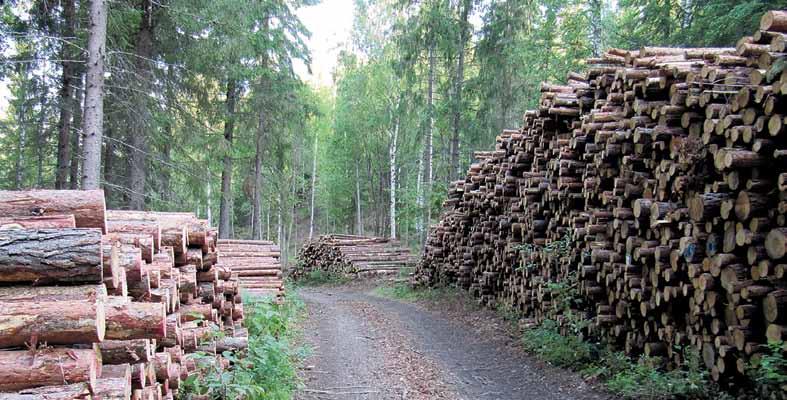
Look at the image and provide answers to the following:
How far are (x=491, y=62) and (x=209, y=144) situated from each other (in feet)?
36.8

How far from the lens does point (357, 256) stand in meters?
25.7

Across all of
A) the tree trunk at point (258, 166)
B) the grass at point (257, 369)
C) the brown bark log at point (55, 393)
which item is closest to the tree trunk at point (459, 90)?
the tree trunk at point (258, 166)

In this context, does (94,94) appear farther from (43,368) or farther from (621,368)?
(621,368)

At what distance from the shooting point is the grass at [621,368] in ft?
19.3

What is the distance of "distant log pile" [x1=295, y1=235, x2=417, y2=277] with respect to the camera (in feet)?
82.5

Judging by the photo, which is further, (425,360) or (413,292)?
(413,292)

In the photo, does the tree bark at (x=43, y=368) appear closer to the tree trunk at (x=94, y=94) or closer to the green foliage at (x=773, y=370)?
the green foliage at (x=773, y=370)

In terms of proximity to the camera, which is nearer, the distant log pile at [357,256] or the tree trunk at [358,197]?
the distant log pile at [357,256]

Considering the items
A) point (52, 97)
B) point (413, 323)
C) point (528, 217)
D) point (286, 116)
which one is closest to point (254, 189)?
point (286, 116)

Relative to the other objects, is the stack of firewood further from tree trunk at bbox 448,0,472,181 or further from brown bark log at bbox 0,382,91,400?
tree trunk at bbox 448,0,472,181

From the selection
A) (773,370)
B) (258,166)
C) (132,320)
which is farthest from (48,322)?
(258,166)

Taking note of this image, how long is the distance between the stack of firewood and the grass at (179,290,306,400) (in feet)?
0.96

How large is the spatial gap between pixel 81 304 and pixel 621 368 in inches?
250

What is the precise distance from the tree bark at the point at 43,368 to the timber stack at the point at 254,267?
9895 mm
